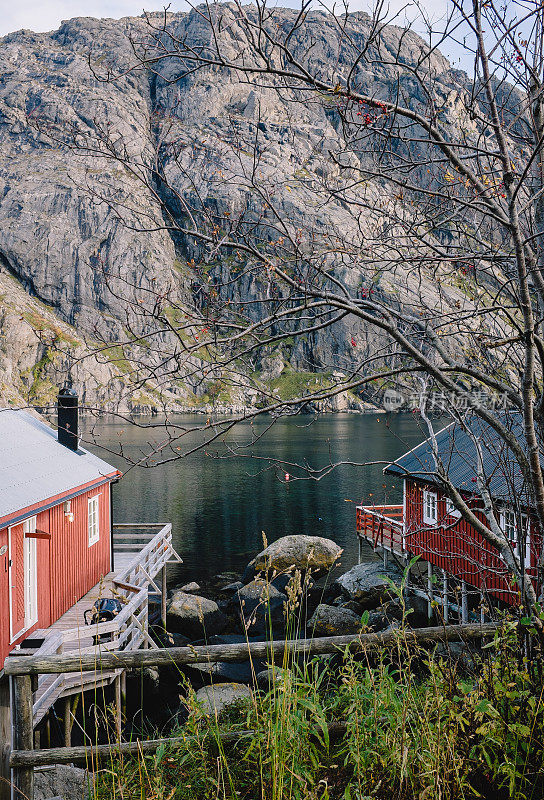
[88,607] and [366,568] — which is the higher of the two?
[88,607]

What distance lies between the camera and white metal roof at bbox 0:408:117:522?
11648 millimetres

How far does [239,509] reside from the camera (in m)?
41.3

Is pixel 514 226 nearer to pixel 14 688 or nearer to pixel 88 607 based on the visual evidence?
pixel 14 688

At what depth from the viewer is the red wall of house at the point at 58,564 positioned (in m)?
10.9

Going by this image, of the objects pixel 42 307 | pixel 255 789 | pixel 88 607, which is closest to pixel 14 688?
pixel 255 789

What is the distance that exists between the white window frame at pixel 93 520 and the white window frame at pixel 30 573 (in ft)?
12.5

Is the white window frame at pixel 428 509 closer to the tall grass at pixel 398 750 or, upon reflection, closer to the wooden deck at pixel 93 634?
the wooden deck at pixel 93 634

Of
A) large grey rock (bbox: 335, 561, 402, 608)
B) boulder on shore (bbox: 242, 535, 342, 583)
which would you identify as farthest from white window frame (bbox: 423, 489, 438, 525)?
boulder on shore (bbox: 242, 535, 342, 583)

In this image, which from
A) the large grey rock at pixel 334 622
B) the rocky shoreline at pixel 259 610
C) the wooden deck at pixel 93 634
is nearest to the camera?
the wooden deck at pixel 93 634

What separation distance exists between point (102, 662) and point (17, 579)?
932 cm

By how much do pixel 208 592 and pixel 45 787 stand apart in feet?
64.2

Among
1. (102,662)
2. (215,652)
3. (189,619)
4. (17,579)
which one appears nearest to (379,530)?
(189,619)

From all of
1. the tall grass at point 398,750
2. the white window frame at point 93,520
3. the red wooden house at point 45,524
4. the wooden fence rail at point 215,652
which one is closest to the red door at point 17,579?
the red wooden house at point 45,524

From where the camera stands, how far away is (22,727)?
3496mm
